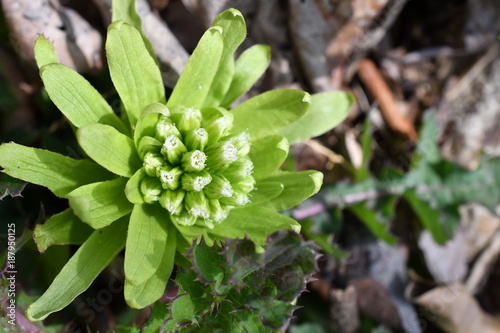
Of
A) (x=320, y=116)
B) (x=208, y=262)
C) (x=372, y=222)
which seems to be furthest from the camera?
(x=372, y=222)

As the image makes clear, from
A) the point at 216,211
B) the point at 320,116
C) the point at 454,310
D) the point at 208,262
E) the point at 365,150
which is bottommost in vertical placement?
the point at 454,310

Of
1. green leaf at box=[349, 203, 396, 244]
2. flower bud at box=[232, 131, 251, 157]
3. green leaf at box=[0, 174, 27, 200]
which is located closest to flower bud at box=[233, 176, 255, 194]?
flower bud at box=[232, 131, 251, 157]

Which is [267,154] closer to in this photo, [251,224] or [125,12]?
[251,224]

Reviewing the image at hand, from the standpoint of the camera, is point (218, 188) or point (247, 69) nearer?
point (218, 188)

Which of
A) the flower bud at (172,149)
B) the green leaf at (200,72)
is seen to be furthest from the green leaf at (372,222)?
the flower bud at (172,149)

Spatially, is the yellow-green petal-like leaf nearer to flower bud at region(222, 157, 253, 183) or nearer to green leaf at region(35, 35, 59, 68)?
flower bud at region(222, 157, 253, 183)

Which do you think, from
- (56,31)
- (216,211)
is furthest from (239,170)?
(56,31)
